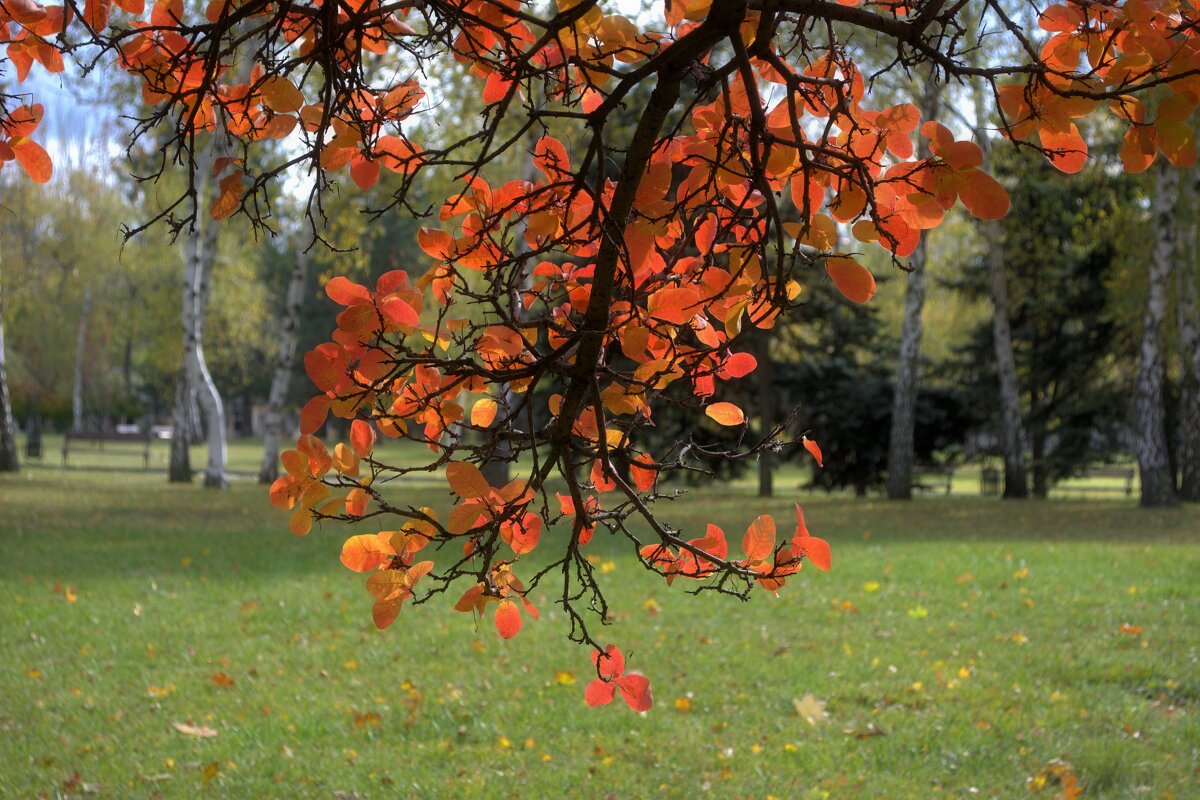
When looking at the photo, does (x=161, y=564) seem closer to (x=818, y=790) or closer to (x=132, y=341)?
(x=818, y=790)

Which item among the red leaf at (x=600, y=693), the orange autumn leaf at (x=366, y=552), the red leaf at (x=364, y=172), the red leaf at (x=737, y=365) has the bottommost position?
the red leaf at (x=600, y=693)

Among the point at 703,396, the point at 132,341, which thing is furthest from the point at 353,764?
the point at 132,341

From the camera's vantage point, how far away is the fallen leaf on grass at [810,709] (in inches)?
172

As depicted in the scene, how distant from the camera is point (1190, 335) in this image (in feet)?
47.0

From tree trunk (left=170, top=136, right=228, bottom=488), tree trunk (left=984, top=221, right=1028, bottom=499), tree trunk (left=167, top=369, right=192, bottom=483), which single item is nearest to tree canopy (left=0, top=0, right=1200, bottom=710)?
tree trunk (left=170, top=136, right=228, bottom=488)

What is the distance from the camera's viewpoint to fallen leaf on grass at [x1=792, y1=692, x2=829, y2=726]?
4.37 metres

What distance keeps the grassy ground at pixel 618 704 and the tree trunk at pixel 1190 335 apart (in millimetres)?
6881

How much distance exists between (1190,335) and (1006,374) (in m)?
3.16

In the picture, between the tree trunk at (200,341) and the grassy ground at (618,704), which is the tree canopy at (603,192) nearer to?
the grassy ground at (618,704)

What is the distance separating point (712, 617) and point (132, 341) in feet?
135

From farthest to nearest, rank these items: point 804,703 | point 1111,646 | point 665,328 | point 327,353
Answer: point 1111,646, point 804,703, point 665,328, point 327,353

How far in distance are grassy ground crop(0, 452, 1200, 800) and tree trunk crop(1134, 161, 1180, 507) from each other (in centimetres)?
582

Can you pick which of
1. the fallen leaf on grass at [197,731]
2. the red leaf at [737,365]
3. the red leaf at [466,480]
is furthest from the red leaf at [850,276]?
the fallen leaf on grass at [197,731]

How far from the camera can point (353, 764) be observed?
387 centimetres
